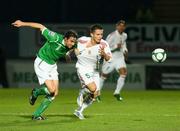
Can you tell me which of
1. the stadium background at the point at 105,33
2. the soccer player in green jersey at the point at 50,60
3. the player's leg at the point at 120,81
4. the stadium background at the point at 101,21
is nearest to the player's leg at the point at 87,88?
the soccer player in green jersey at the point at 50,60

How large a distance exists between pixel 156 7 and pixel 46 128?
18.1 meters

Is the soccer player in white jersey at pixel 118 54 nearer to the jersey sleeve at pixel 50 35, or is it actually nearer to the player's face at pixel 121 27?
the player's face at pixel 121 27

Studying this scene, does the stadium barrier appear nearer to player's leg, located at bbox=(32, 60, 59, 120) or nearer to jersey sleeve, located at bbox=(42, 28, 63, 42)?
player's leg, located at bbox=(32, 60, 59, 120)

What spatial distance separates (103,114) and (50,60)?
76.7 inches

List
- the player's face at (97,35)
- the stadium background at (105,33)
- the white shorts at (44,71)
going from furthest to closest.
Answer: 1. the stadium background at (105,33)
2. the player's face at (97,35)
3. the white shorts at (44,71)

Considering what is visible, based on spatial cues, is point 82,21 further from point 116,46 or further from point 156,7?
point 116,46

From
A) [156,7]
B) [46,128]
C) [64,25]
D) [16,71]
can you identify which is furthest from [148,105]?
[156,7]

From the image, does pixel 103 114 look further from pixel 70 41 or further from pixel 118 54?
pixel 118 54

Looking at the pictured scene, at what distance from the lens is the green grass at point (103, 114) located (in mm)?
12070

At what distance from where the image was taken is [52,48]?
1293 cm

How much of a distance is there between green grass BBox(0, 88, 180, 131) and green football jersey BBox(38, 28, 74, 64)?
1.16 m

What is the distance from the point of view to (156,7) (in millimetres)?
29234

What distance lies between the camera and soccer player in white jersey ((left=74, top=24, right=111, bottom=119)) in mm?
13102

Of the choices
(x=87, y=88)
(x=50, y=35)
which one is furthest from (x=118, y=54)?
(x=50, y=35)
